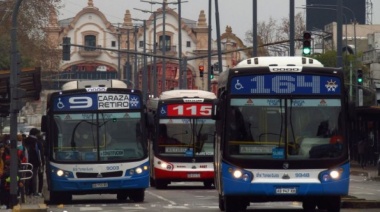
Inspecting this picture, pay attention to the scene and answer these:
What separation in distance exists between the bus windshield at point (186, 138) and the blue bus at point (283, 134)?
1498 centimetres

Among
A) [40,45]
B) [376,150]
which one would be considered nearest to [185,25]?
[40,45]

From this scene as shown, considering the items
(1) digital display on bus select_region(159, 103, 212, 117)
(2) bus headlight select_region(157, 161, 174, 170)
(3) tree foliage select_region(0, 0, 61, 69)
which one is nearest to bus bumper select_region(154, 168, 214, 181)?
(2) bus headlight select_region(157, 161, 174, 170)

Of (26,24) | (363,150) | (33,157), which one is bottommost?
(363,150)

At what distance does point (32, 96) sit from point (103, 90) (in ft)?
6.23

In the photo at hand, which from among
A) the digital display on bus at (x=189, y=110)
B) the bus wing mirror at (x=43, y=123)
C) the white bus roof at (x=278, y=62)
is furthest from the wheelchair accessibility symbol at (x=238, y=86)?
the digital display on bus at (x=189, y=110)

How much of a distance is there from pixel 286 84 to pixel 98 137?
8148 mm

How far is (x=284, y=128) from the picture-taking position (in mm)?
22625

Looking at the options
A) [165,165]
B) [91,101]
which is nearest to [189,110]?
[165,165]

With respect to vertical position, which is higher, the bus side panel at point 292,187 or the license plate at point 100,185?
the bus side panel at point 292,187

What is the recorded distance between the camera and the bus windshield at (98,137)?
29953mm

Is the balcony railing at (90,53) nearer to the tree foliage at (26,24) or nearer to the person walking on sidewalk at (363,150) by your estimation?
the tree foliage at (26,24)

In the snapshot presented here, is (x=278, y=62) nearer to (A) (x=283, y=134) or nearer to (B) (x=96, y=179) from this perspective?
(A) (x=283, y=134)

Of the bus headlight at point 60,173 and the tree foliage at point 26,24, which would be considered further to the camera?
the tree foliage at point 26,24

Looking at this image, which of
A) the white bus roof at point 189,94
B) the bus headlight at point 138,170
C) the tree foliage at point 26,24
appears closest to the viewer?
the bus headlight at point 138,170
